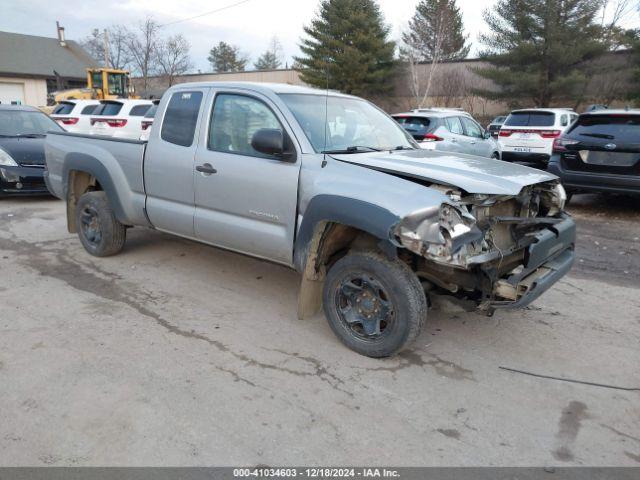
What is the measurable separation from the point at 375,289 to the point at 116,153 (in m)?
3.39

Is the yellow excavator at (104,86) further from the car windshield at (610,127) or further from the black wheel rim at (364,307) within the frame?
the black wheel rim at (364,307)

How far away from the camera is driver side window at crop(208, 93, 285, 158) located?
434 centimetres

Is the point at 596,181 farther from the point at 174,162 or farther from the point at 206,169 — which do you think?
the point at 174,162

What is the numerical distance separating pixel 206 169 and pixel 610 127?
6.72m

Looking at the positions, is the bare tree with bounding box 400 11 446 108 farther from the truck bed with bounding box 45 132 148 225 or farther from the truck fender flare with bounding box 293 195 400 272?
the truck fender flare with bounding box 293 195 400 272

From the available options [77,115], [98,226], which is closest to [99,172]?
[98,226]

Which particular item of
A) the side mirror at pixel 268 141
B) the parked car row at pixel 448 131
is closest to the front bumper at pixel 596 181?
the parked car row at pixel 448 131

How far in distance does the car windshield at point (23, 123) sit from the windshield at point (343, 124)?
749 cm

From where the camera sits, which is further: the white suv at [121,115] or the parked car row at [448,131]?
the white suv at [121,115]

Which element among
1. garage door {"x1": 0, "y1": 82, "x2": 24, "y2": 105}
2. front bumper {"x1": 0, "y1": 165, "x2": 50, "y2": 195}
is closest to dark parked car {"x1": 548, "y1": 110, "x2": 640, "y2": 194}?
front bumper {"x1": 0, "y1": 165, "x2": 50, "y2": 195}

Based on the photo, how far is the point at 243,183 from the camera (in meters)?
4.31

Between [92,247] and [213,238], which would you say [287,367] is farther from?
[92,247]

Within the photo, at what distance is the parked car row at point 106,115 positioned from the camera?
1440 centimetres

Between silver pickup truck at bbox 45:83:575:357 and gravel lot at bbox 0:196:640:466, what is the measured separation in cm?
46
